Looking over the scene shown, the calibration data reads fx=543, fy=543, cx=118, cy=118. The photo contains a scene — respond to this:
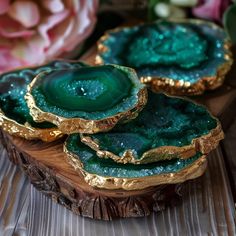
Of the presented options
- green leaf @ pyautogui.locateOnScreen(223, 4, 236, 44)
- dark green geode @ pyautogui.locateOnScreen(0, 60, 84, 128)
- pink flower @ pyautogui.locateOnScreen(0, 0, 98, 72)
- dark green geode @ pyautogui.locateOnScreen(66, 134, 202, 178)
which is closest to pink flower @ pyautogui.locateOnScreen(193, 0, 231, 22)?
green leaf @ pyautogui.locateOnScreen(223, 4, 236, 44)

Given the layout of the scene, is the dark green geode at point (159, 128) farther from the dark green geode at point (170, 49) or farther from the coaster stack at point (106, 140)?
the dark green geode at point (170, 49)

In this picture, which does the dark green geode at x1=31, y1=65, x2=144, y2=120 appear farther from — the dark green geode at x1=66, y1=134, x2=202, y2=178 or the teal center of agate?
the teal center of agate

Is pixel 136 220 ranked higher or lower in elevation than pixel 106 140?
lower

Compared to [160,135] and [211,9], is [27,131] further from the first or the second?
[211,9]

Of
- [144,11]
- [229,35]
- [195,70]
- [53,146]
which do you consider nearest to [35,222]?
[53,146]

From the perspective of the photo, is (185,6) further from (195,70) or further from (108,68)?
(108,68)

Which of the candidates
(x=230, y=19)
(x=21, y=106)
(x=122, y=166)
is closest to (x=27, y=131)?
(x=21, y=106)
